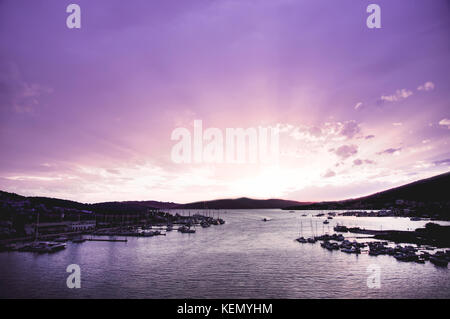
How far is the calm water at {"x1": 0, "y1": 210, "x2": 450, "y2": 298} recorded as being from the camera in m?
23.0

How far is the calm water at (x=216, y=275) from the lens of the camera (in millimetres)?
23047

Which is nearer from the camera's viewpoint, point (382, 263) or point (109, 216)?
point (382, 263)

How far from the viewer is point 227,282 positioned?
26.0 metres

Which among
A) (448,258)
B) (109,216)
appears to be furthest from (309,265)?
(109,216)

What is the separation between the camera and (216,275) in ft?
93.9

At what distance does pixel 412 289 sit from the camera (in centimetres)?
2412
